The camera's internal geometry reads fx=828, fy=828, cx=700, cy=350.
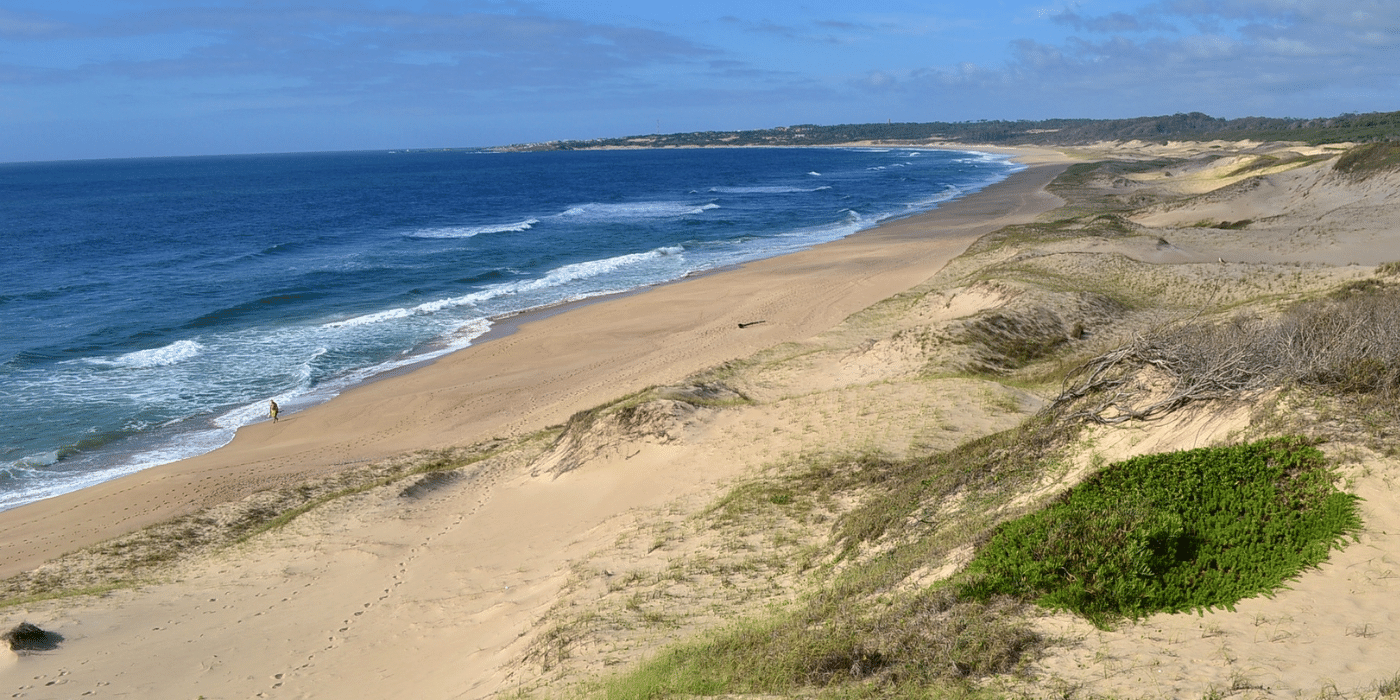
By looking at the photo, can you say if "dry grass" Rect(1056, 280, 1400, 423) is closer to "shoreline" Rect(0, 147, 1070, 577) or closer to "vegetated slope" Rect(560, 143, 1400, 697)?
"vegetated slope" Rect(560, 143, 1400, 697)

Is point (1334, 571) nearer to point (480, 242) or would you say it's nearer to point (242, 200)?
point (480, 242)

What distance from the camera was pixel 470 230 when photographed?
193 feet

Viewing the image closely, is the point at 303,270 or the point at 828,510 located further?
the point at 303,270

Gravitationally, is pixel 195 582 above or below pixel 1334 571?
below

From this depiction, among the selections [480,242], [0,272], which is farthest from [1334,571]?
[0,272]

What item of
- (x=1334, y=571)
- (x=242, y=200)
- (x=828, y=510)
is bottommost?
(x=828, y=510)

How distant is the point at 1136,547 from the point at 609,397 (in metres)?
16.0

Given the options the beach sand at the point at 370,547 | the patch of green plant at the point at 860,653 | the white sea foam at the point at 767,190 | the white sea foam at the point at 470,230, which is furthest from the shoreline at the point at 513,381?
the white sea foam at the point at 767,190

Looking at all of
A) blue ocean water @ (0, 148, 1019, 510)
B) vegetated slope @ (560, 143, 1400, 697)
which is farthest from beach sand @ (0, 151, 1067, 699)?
vegetated slope @ (560, 143, 1400, 697)

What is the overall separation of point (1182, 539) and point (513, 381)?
19.3 meters

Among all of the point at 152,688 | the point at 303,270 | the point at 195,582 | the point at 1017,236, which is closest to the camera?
the point at 152,688

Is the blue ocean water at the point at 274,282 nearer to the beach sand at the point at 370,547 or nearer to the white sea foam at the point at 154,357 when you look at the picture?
the white sea foam at the point at 154,357

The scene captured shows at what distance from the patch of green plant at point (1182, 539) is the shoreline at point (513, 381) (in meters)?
14.1

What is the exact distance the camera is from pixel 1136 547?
646cm
